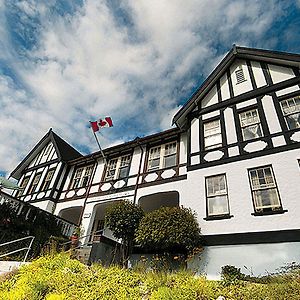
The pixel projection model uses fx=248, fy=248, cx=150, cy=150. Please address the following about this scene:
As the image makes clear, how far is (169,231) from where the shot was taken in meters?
9.80

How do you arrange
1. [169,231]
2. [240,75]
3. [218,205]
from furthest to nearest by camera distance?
[240,75], [218,205], [169,231]

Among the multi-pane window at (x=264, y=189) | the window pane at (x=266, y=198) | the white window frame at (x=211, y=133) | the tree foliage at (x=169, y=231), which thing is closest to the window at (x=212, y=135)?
the white window frame at (x=211, y=133)

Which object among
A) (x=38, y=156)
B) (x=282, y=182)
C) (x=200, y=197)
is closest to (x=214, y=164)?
(x=200, y=197)

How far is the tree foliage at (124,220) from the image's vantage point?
11391 millimetres

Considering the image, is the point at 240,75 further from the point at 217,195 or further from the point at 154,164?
the point at 217,195

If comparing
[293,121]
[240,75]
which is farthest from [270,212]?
[240,75]

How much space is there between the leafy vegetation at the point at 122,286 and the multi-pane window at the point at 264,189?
3181mm

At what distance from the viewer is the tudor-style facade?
31.2 ft

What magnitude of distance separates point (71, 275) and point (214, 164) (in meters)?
7.76

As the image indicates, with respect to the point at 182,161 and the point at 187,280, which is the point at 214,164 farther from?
the point at 187,280

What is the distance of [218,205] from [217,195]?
0.46 metres

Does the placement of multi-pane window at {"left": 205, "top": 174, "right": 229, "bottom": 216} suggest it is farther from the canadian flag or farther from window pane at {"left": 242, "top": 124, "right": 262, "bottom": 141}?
the canadian flag

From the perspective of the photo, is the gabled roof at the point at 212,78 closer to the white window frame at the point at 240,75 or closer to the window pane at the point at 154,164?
the white window frame at the point at 240,75

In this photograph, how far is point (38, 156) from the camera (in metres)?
23.8
